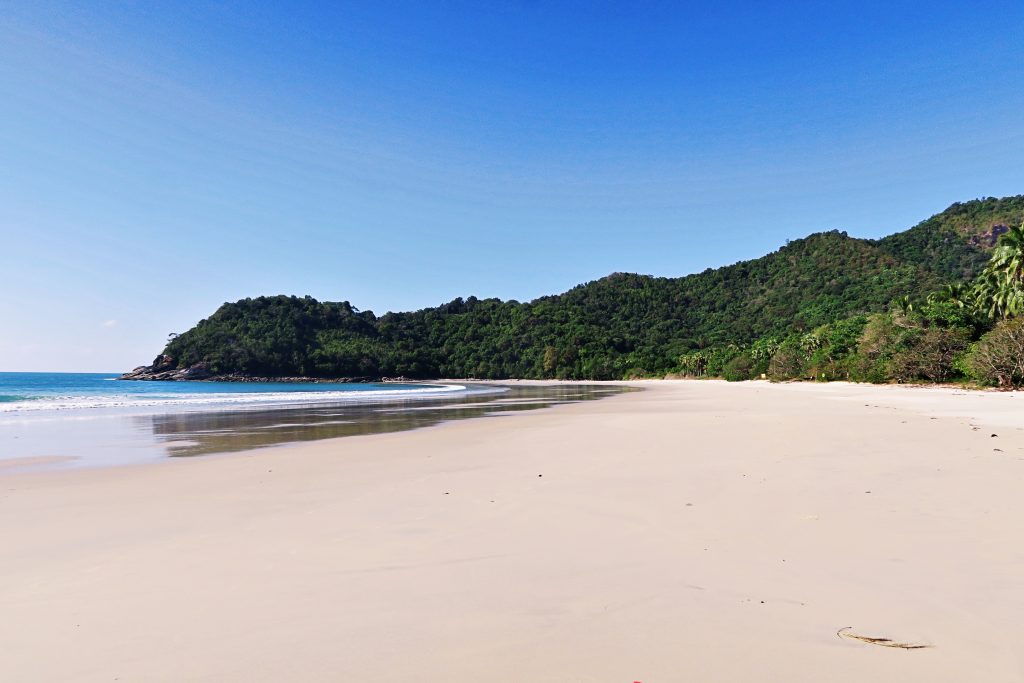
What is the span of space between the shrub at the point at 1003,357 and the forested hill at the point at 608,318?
6176cm

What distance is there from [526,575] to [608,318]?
153634mm

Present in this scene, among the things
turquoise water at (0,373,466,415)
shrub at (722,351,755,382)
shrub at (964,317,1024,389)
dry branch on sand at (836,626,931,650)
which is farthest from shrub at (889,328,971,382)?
dry branch on sand at (836,626,931,650)

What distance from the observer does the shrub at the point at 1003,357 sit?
3219 cm

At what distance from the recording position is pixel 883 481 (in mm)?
7484

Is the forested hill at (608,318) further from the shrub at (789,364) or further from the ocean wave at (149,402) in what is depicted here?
the ocean wave at (149,402)

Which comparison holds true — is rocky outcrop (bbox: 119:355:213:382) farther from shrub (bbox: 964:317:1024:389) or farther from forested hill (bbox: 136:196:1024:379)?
shrub (bbox: 964:317:1024:389)

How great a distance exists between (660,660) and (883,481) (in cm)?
604

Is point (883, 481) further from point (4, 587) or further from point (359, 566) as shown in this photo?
point (4, 587)

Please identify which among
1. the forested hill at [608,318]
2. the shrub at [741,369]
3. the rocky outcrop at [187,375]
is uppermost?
the forested hill at [608,318]

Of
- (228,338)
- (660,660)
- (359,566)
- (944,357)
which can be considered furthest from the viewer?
(228,338)

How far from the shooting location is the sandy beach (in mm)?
3150

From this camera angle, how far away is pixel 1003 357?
108ft

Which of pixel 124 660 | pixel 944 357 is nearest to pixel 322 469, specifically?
pixel 124 660

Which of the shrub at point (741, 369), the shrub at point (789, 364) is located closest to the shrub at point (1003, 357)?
the shrub at point (789, 364)
